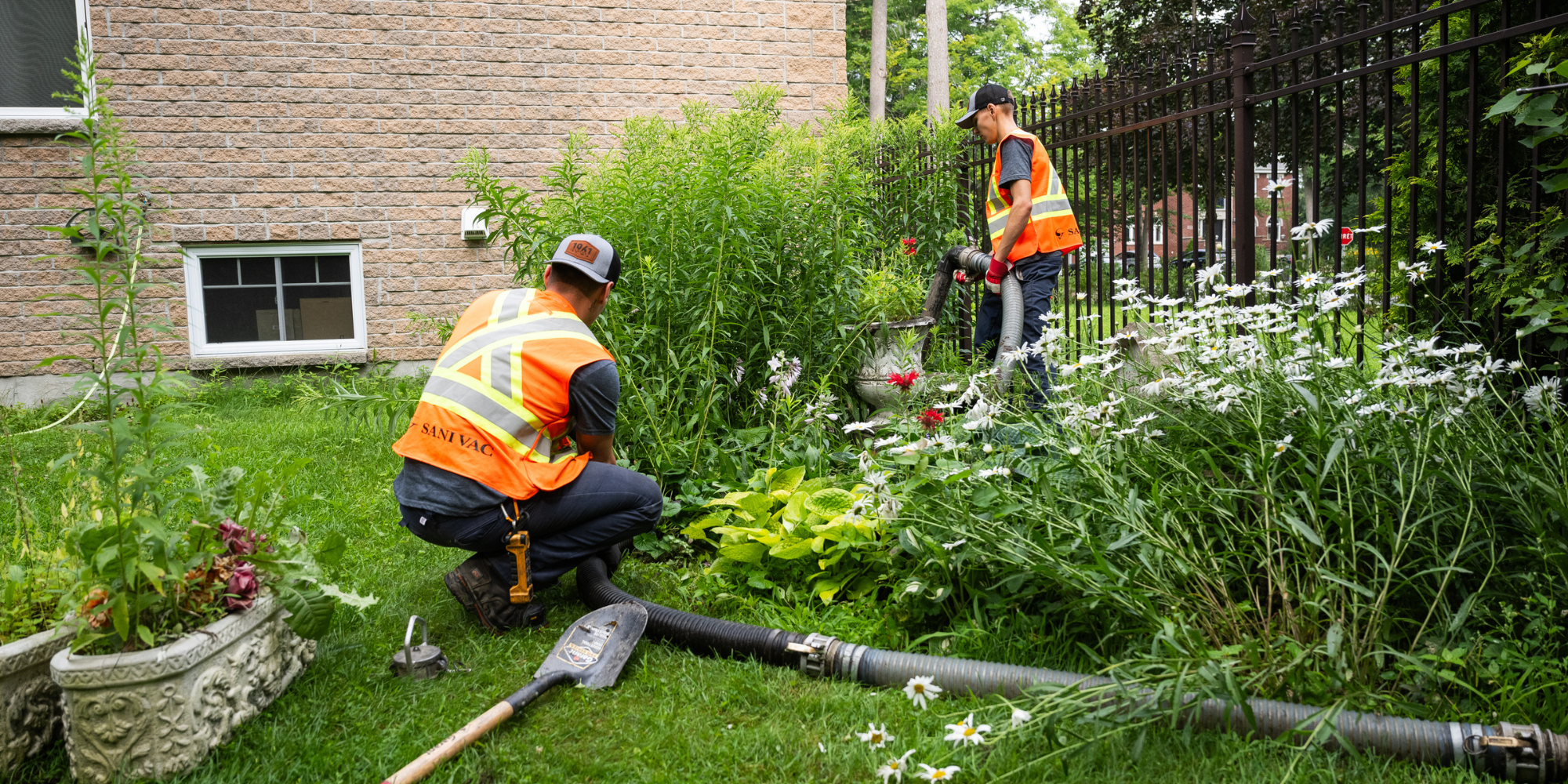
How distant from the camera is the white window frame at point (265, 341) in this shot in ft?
28.7

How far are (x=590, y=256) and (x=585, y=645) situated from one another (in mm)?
1432

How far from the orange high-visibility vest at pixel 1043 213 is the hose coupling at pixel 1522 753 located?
369cm

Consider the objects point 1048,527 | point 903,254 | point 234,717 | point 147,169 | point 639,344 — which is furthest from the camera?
point 147,169

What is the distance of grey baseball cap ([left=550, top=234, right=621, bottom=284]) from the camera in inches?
144

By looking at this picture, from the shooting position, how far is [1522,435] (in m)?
2.75

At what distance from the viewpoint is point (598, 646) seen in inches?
126

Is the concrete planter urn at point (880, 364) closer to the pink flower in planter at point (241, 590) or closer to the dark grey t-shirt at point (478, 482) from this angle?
the dark grey t-shirt at point (478, 482)

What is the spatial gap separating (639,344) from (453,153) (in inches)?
206

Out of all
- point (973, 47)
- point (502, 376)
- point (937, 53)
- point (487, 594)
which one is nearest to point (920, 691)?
point (487, 594)

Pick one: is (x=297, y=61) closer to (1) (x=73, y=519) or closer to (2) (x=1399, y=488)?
(1) (x=73, y=519)

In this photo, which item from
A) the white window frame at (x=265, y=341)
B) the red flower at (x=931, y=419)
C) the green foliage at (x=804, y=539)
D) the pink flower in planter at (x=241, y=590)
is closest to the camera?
the pink flower in planter at (x=241, y=590)

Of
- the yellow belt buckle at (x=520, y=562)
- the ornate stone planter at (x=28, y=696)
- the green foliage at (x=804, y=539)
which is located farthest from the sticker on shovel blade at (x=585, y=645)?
the ornate stone planter at (x=28, y=696)

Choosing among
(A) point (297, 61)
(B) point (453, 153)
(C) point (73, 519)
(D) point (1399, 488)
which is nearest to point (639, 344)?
(C) point (73, 519)

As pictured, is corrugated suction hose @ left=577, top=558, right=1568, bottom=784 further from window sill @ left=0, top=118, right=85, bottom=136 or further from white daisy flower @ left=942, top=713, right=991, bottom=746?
window sill @ left=0, top=118, right=85, bottom=136
